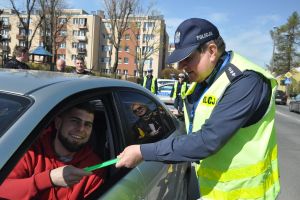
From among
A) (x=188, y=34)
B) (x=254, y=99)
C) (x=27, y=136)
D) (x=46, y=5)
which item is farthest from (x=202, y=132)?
(x=46, y=5)

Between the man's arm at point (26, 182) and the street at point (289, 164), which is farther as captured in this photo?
the street at point (289, 164)

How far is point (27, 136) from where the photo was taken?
1914mm

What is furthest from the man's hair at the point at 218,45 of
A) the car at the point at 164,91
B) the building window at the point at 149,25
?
the building window at the point at 149,25

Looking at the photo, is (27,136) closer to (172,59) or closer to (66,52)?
(172,59)

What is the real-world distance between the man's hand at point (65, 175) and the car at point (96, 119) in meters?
0.13

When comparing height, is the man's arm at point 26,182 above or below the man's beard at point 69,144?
below

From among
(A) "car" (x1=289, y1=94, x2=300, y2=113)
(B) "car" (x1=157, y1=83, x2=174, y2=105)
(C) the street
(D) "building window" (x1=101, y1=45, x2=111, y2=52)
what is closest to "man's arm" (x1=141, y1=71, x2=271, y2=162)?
(C) the street

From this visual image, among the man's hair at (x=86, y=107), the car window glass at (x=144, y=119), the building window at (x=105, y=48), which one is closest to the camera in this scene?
the man's hair at (x=86, y=107)

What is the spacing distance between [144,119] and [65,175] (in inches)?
47.6

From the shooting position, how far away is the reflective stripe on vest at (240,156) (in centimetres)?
227

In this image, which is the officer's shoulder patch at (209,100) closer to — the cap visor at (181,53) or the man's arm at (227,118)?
Answer: the man's arm at (227,118)

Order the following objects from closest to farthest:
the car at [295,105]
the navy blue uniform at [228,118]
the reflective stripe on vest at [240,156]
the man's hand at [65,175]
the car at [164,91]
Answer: the navy blue uniform at [228,118], the reflective stripe on vest at [240,156], the man's hand at [65,175], the car at [164,91], the car at [295,105]

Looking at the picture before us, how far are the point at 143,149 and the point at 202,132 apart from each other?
34cm

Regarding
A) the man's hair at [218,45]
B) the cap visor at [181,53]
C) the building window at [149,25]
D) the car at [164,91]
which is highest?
the building window at [149,25]
